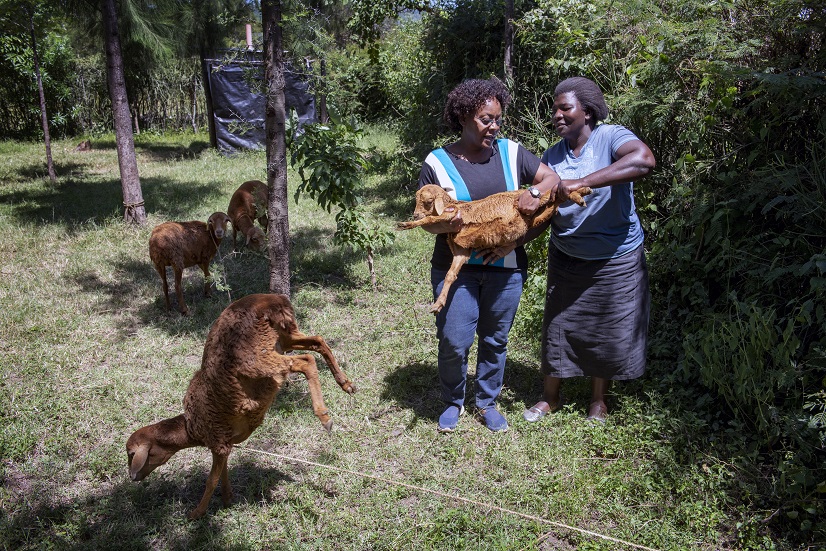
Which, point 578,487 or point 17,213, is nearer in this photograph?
point 578,487

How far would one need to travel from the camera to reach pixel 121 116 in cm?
846

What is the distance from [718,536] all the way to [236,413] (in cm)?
257

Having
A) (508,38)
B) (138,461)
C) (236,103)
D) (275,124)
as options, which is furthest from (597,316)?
(236,103)

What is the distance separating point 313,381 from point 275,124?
6.71 feet

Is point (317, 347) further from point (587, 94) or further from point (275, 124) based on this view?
point (587, 94)

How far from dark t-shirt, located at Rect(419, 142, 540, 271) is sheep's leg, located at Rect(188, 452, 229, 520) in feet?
5.56

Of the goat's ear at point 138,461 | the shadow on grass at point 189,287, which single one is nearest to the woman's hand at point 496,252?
the goat's ear at point 138,461

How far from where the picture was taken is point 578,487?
11.0 ft

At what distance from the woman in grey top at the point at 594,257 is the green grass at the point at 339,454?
37cm

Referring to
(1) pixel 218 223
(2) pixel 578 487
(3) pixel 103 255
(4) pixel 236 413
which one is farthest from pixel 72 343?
(2) pixel 578 487

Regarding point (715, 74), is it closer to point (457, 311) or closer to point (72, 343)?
point (457, 311)

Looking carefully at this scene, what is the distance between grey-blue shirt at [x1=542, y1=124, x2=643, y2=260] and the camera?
347 cm

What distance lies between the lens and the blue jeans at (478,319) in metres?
3.60

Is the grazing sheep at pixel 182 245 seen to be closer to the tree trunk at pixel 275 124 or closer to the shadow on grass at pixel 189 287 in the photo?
the shadow on grass at pixel 189 287
